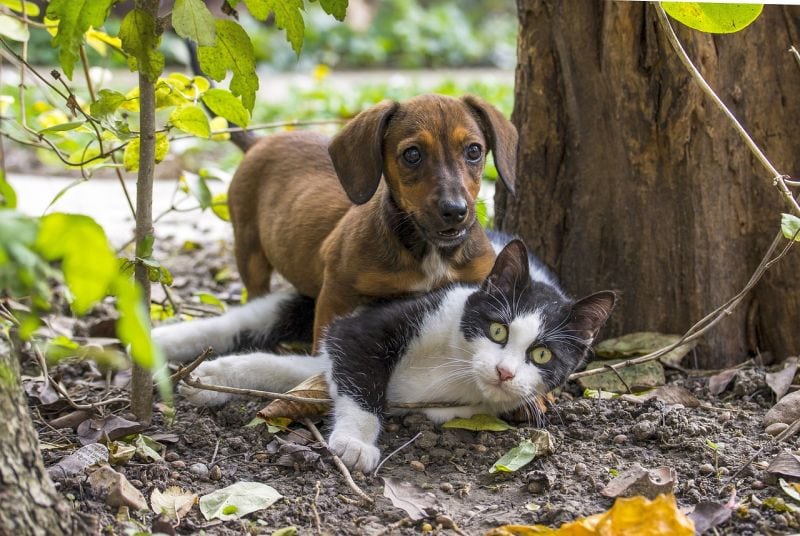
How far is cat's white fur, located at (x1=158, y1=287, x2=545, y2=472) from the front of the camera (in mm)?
3062

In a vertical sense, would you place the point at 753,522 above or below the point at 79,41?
below

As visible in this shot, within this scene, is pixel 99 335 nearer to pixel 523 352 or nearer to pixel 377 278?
pixel 377 278

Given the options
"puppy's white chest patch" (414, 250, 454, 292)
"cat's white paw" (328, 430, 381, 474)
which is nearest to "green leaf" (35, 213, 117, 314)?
"cat's white paw" (328, 430, 381, 474)

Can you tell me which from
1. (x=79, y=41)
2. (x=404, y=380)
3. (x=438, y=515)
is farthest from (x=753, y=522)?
(x=79, y=41)

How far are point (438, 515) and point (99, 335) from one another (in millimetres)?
2250

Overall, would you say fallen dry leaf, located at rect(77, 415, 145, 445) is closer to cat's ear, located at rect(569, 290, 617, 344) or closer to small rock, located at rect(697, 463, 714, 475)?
cat's ear, located at rect(569, 290, 617, 344)

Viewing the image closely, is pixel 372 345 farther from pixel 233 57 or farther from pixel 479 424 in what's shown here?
pixel 233 57

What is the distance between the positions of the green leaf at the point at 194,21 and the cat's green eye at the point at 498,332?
140 centimetres

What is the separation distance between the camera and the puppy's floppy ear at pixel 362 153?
3.49 metres

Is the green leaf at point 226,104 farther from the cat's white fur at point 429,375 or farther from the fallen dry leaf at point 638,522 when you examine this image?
the fallen dry leaf at point 638,522

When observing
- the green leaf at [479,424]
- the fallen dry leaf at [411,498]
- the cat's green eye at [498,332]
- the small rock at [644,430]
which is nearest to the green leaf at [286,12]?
the cat's green eye at [498,332]

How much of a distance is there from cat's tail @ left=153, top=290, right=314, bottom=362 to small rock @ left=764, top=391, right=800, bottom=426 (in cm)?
213

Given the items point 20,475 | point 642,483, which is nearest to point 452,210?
point 642,483

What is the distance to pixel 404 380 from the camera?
3354mm
